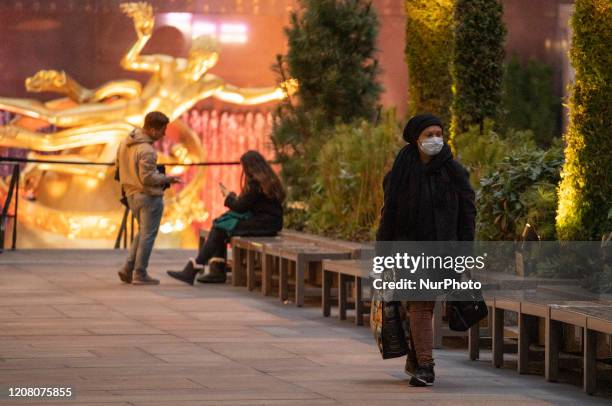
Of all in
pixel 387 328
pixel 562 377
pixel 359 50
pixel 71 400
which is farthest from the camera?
pixel 359 50

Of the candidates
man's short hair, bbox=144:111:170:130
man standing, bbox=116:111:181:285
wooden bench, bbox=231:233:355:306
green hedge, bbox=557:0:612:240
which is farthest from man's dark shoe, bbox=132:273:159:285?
green hedge, bbox=557:0:612:240

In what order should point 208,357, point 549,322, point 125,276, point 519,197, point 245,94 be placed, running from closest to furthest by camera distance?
point 549,322
point 208,357
point 519,197
point 125,276
point 245,94

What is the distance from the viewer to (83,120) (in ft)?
75.9

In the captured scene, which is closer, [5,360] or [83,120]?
[5,360]

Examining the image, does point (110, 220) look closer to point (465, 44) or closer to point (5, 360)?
point (465, 44)

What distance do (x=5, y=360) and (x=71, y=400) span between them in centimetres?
157

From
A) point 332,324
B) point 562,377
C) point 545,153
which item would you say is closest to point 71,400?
point 562,377

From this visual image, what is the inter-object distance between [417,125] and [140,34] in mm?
15494

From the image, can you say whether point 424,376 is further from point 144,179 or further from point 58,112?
point 58,112

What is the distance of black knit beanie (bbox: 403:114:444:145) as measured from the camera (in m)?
7.91

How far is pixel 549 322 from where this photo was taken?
8.19m

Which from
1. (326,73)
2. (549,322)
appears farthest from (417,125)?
(326,73)

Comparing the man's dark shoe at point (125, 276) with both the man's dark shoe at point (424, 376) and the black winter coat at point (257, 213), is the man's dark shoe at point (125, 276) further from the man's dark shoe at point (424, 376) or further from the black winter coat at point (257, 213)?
the man's dark shoe at point (424, 376)

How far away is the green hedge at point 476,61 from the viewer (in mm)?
14328
